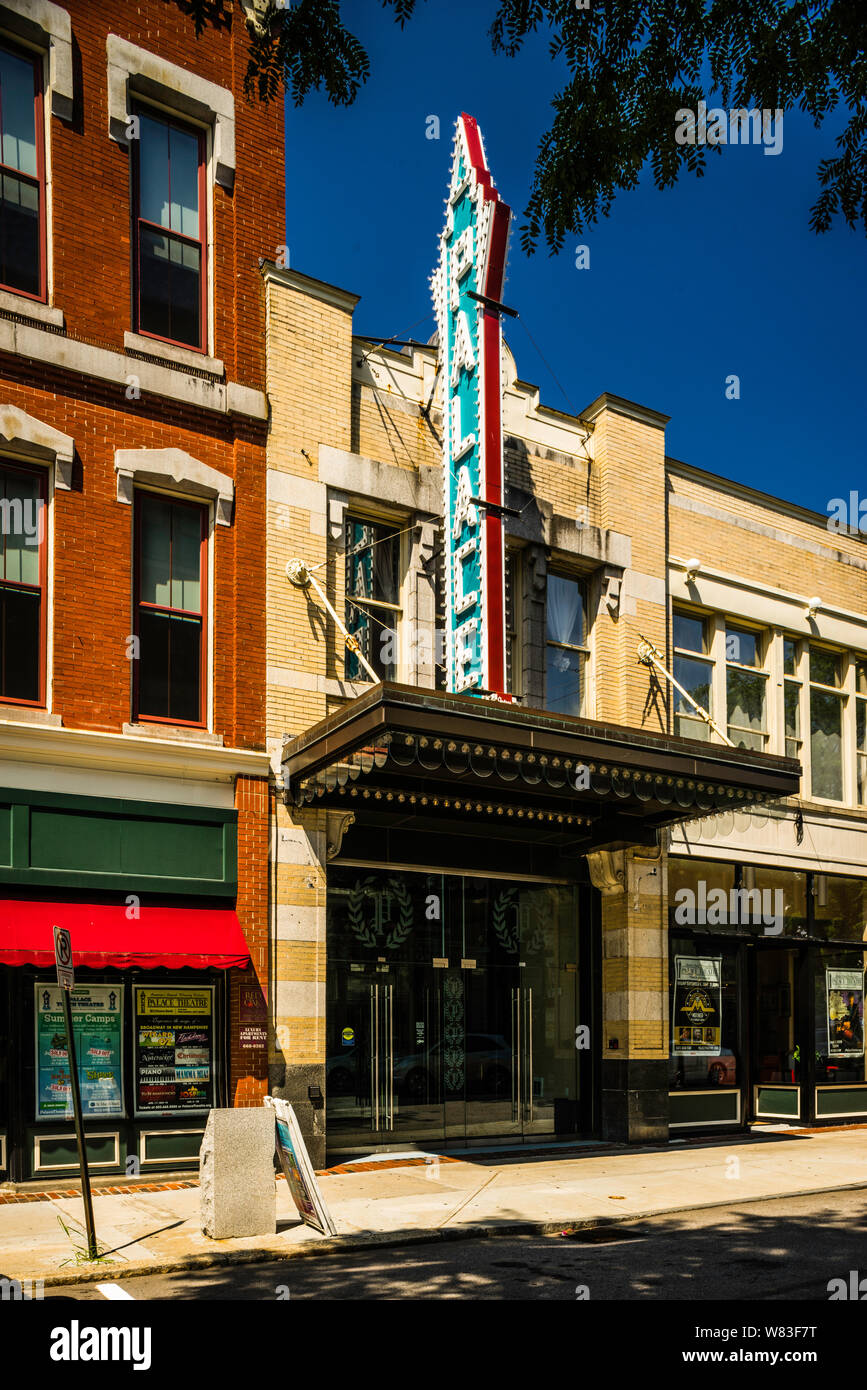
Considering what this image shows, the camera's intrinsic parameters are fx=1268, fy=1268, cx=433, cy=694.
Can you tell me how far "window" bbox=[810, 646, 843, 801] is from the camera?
75.9 feet

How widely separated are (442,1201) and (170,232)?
38.9 feet

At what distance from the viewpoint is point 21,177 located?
1460 centimetres

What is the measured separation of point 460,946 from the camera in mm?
17562

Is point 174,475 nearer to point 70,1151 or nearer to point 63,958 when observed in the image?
point 63,958

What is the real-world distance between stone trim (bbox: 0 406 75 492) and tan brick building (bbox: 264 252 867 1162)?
2702 millimetres

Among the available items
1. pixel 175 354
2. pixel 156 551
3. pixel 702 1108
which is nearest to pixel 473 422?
pixel 175 354

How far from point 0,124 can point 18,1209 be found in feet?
38.4

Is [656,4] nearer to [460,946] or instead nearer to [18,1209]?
[18,1209]

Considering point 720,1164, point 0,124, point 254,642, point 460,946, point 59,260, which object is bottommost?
point 720,1164

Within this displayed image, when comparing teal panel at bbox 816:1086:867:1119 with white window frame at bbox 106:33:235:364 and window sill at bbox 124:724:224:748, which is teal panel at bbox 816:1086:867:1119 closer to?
window sill at bbox 124:724:224:748

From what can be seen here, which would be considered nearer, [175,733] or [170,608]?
[175,733]

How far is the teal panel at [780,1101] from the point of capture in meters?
21.2

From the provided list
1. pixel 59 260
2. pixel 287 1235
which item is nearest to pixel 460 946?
pixel 287 1235

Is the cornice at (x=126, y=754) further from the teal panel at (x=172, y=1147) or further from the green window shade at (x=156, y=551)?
the teal panel at (x=172, y=1147)
